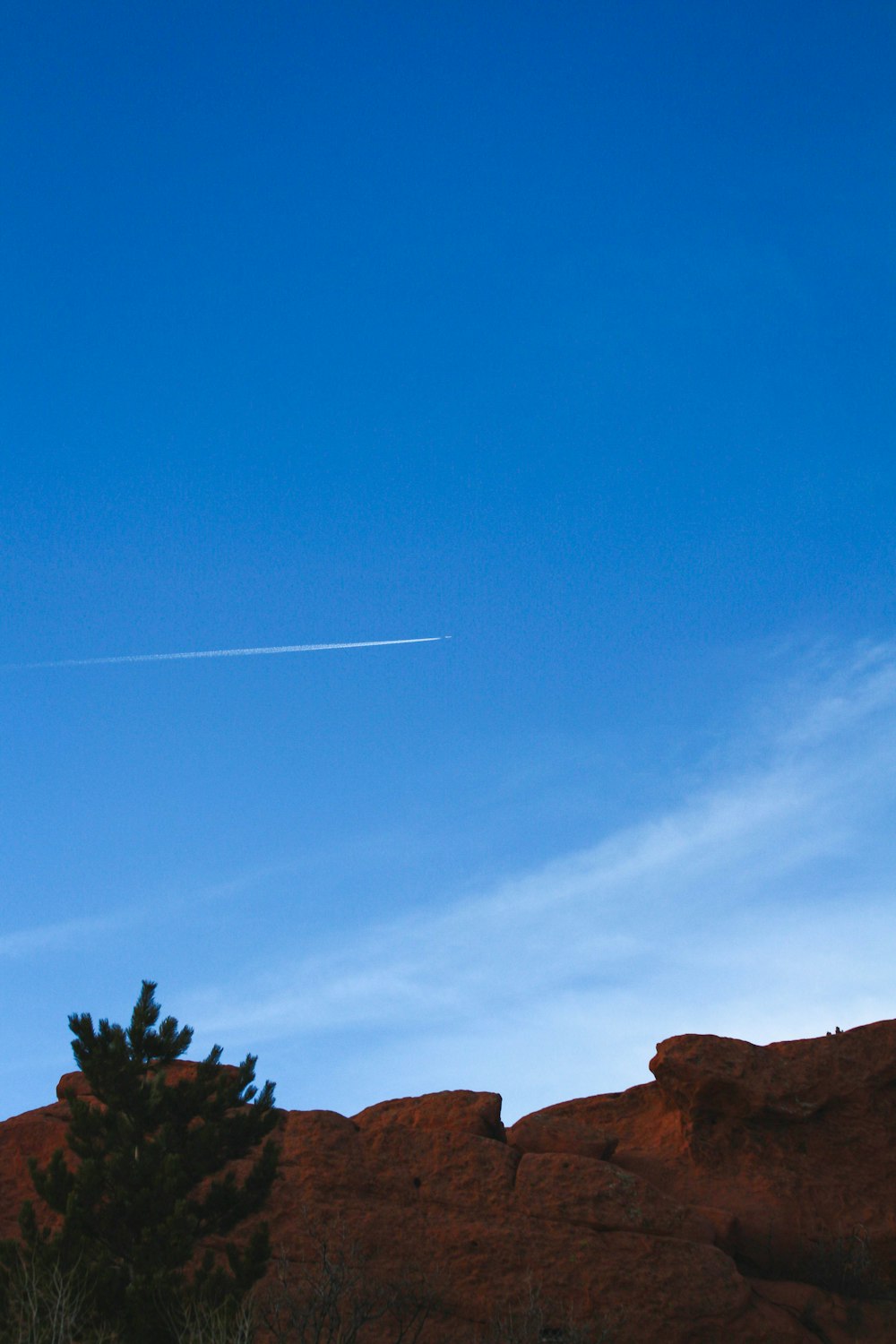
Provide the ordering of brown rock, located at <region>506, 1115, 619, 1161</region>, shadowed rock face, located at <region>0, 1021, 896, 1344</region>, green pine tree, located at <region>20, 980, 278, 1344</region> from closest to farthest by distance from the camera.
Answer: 1. green pine tree, located at <region>20, 980, 278, 1344</region>
2. shadowed rock face, located at <region>0, 1021, 896, 1344</region>
3. brown rock, located at <region>506, 1115, 619, 1161</region>

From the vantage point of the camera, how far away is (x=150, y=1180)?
14883mm

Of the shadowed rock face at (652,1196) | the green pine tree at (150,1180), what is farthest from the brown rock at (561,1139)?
the green pine tree at (150,1180)

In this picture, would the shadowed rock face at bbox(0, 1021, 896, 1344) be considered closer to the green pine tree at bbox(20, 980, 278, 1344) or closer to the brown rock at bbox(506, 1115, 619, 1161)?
the brown rock at bbox(506, 1115, 619, 1161)

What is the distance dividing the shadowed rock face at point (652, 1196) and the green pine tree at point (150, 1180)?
10.0 feet

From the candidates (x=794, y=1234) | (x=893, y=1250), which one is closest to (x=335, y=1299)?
(x=794, y=1234)

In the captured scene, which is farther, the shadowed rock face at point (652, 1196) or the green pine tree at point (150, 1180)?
the shadowed rock face at point (652, 1196)

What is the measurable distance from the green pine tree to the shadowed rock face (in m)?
3.05

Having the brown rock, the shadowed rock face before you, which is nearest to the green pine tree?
the shadowed rock face

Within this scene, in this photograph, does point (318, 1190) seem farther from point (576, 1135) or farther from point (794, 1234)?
point (794, 1234)

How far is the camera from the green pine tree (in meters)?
14.3

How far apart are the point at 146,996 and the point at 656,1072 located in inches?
455

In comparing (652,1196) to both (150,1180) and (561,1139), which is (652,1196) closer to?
(561,1139)

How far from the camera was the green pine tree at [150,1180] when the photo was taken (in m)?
14.3

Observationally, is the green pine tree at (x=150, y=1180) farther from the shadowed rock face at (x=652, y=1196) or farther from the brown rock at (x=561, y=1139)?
the brown rock at (x=561, y=1139)
